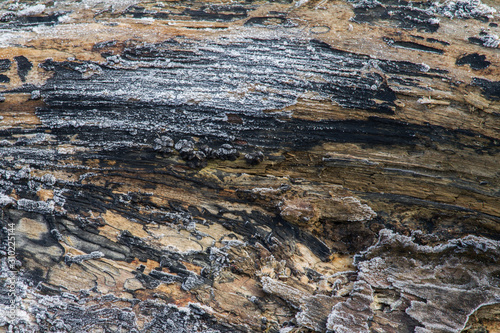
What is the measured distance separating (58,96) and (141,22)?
1.62 meters

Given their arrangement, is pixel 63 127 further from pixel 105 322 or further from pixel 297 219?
pixel 297 219

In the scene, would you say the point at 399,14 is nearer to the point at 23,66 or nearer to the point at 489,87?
the point at 489,87

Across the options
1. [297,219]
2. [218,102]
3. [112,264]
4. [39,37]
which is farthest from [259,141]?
[39,37]

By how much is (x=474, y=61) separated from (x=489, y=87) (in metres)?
0.42

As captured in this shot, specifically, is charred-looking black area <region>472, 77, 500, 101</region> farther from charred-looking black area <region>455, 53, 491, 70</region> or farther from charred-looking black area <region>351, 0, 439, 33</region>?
charred-looking black area <region>351, 0, 439, 33</region>

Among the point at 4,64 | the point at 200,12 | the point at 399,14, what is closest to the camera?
the point at 4,64

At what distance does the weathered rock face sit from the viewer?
3.44 m

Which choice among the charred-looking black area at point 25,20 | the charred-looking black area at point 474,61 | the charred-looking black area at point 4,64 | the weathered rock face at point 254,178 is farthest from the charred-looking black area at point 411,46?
the charred-looking black area at point 4,64

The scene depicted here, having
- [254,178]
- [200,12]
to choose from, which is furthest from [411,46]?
[200,12]

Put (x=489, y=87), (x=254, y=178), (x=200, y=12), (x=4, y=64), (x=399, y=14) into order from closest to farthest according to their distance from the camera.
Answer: (x=489, y=87)
(x=254, y=178)
(x=4, y=64)
(x=399, y=14)
(x=200, y=12)

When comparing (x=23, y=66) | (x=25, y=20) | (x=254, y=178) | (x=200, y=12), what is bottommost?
(x=254, y=178)

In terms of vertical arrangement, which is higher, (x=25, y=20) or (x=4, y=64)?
(x=25, y=20)

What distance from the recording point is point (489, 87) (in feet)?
12.5

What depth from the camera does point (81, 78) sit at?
3.99 meters
